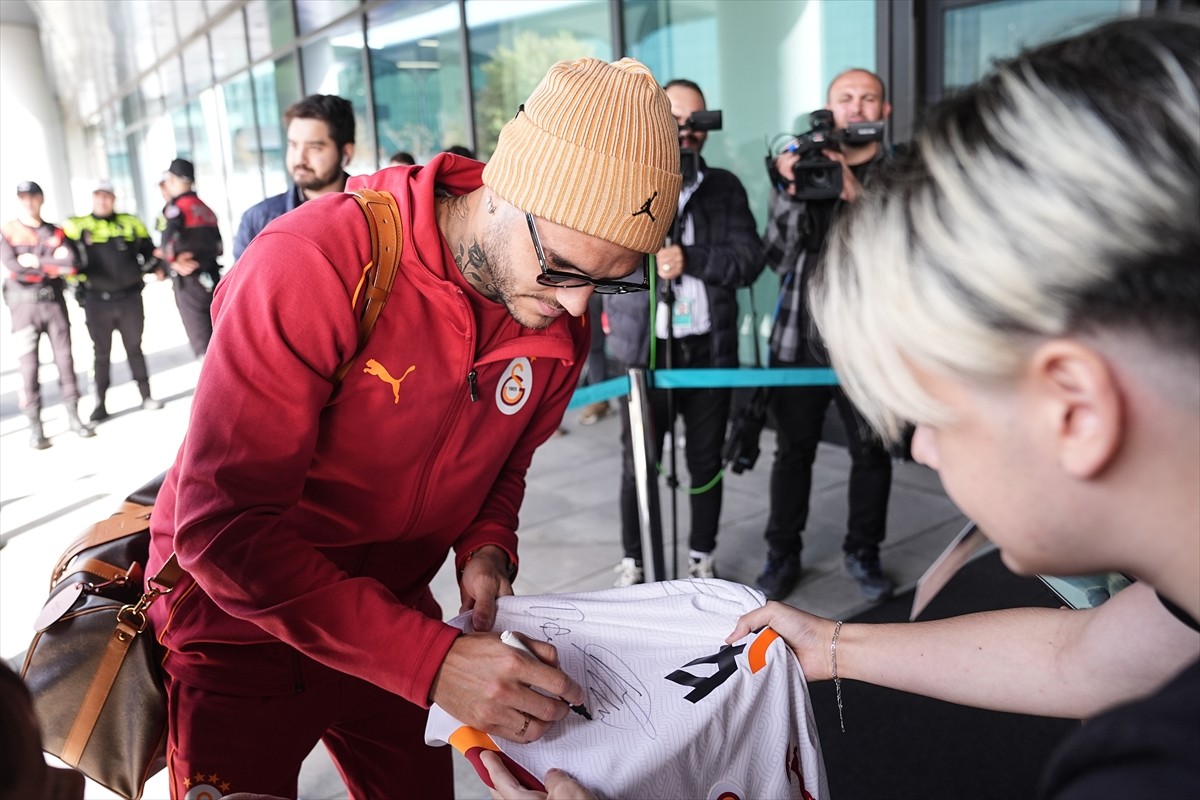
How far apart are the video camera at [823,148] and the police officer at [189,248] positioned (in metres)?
5.41

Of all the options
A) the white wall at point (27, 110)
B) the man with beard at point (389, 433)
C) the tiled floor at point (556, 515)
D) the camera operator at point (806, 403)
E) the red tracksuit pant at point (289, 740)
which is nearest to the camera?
the man with beard at point (389, 433)

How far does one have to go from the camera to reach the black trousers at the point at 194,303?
7332 mm

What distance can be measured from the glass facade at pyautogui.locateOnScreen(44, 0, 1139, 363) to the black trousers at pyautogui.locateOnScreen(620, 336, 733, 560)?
3.03 ft

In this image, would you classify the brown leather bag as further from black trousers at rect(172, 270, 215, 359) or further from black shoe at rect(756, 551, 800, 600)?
black trousers at rect(172, 270, 215, 359)

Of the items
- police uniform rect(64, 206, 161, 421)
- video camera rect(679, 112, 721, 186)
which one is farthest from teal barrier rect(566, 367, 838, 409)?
police uniform rect(64, 206, 161, 421)

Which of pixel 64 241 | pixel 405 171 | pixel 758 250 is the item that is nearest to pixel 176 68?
pixel 64 241

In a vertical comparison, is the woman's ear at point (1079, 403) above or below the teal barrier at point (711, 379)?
above

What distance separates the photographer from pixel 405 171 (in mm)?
1519

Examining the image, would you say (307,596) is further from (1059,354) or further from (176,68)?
(176,68)

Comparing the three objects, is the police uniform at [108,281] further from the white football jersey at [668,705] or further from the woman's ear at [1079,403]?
the woman's ear at [1079,403]

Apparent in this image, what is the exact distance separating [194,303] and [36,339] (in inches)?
45.0

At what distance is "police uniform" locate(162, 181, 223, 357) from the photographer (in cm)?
735

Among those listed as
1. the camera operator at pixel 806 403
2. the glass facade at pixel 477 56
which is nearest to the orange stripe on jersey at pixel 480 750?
the glass facade at pixel 477 56

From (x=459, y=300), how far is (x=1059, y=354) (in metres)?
0.97
